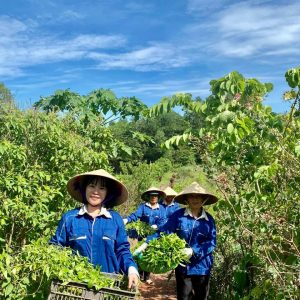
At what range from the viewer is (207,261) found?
419 cm

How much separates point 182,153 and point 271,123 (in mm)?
24145

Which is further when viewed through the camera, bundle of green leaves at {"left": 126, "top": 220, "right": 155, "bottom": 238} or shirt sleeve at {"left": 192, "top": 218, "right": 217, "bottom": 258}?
bundle of green leaves at {"left": 126, "top": 220, "right": 155, "bottom": 238}

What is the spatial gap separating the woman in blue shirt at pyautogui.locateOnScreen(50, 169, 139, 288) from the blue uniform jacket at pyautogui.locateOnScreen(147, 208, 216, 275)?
3.23 ft

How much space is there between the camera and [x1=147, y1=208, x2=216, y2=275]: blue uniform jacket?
4152 mm

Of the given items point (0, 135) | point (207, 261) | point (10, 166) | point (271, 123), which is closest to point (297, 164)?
point (271, 123)

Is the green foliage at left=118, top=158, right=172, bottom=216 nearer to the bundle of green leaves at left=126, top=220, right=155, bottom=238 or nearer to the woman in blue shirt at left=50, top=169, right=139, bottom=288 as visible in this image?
the bundle of green leaves at left=126, top=220, right=155, bottom=238

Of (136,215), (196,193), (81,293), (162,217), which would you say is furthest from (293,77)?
(162,217)

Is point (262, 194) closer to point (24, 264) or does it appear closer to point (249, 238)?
point (249, 238)

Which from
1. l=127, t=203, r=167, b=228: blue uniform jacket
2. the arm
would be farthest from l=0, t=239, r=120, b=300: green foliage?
the arm

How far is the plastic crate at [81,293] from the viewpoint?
7.57 feet

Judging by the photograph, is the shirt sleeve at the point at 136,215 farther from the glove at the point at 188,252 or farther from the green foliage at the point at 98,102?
the glove at the point at 188,252

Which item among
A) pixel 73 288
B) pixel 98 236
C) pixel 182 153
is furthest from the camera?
pixel 182 153

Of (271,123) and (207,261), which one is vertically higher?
(271,123)

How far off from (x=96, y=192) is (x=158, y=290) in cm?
410
